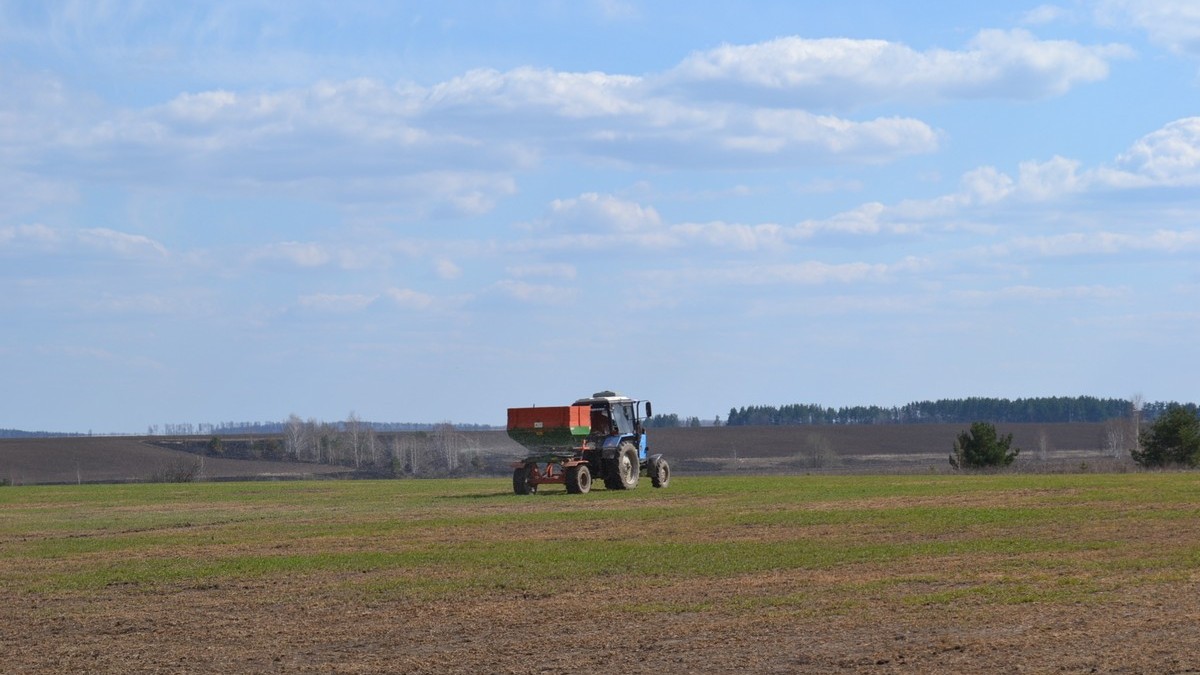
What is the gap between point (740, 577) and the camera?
18844 millimetres

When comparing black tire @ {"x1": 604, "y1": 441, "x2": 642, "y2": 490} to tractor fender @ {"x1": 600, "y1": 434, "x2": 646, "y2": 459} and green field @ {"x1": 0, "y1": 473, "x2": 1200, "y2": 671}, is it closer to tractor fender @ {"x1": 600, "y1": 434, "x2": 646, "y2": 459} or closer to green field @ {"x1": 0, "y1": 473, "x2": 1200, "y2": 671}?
tractor fender @ {"x1": 600, "y1": 434, "x2": 646, "y2": 459}

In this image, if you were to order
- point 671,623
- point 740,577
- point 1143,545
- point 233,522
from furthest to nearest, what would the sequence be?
point 233,522
point 1143,545
point 740,577
point 671,623

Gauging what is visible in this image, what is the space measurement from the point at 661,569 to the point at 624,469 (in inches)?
875

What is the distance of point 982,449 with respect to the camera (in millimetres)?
61156

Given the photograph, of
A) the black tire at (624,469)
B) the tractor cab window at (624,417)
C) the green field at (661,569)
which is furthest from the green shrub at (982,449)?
the green field at (661,569)

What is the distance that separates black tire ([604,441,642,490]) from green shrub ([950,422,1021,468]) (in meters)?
23.4

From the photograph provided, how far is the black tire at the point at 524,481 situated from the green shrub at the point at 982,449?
2642 cm

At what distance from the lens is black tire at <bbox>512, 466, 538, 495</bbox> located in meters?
41.4

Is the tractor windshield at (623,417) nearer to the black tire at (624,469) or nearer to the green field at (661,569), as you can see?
the black tire at (624,469)

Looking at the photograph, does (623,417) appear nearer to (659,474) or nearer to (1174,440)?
(659,474)

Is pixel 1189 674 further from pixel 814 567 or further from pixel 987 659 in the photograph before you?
pixel 814 567

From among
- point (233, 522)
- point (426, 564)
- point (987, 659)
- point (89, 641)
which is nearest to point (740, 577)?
point (426, 564)

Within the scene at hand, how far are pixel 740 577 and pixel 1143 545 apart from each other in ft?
20.9

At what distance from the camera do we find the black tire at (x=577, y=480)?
4088cm
